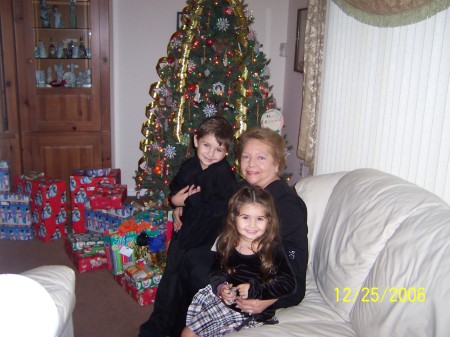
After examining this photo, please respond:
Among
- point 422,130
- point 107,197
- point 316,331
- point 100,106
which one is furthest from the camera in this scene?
Result: point 100,106

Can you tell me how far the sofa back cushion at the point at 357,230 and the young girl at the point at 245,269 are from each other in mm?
224

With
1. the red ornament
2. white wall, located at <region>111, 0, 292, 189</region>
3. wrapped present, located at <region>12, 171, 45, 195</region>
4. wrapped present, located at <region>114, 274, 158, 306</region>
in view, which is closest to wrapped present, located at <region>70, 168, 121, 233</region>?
wrapped present, located at <region>12, 171, 45, 195</region>

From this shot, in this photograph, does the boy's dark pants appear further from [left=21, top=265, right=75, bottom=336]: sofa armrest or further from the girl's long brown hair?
[left=21, top=265, right=75, bottom=336]: sofa armrest

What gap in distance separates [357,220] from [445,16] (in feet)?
3.22

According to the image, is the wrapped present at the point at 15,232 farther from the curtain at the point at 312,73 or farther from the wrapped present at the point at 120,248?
the curtain at the point at 312,73

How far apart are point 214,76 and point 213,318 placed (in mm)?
1987

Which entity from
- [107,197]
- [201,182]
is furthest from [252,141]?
[107,197]

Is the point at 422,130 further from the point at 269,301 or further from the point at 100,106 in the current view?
the point at 100,106

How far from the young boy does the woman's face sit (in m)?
0.20

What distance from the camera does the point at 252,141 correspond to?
202 centimetres

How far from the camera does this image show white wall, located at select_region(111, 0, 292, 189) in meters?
4.11

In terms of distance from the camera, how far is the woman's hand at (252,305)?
169 cm

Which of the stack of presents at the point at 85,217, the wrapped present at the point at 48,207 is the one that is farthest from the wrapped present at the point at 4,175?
the wrapped present at the point at 48,207

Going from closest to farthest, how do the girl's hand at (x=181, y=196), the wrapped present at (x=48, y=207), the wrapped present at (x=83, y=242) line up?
the girl's hand at (x=181, y=196), the wrapped present at (x=83, y=242), the wrapped present at (x=48, y=207)
